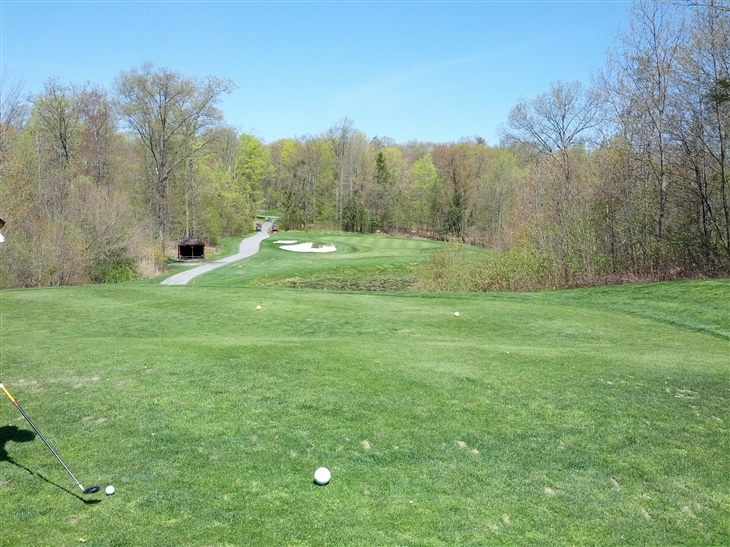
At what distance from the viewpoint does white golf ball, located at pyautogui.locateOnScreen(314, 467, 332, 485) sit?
14.0 ft

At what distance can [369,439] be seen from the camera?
5117mm

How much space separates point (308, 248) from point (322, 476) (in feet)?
136

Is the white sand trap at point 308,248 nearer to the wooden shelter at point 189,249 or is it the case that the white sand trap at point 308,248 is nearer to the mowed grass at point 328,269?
the mowed grass at point 328,269

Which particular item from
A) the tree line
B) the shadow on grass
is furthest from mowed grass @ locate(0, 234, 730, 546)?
the tree line

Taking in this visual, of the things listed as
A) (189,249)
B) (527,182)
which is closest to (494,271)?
(527,182)

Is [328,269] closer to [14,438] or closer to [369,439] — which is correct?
[14,438]

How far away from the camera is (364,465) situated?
4621 mm

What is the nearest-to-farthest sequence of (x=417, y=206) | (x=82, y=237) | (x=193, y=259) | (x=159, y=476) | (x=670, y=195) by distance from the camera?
(x=159, y=476), (x=670, y=195), (x=82, y=237), (x=193, y=259), (x=417, y=206)

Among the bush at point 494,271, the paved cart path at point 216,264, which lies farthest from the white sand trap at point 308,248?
the bush at point 494,271

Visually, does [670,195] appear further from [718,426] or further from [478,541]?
[478,541]

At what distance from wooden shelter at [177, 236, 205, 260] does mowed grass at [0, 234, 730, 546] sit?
27409mm

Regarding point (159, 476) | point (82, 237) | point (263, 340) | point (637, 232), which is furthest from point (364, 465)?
point (82, 237)

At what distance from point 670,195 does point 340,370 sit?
16505 mm

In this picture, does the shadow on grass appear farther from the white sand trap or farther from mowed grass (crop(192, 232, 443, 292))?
the white sand trap
